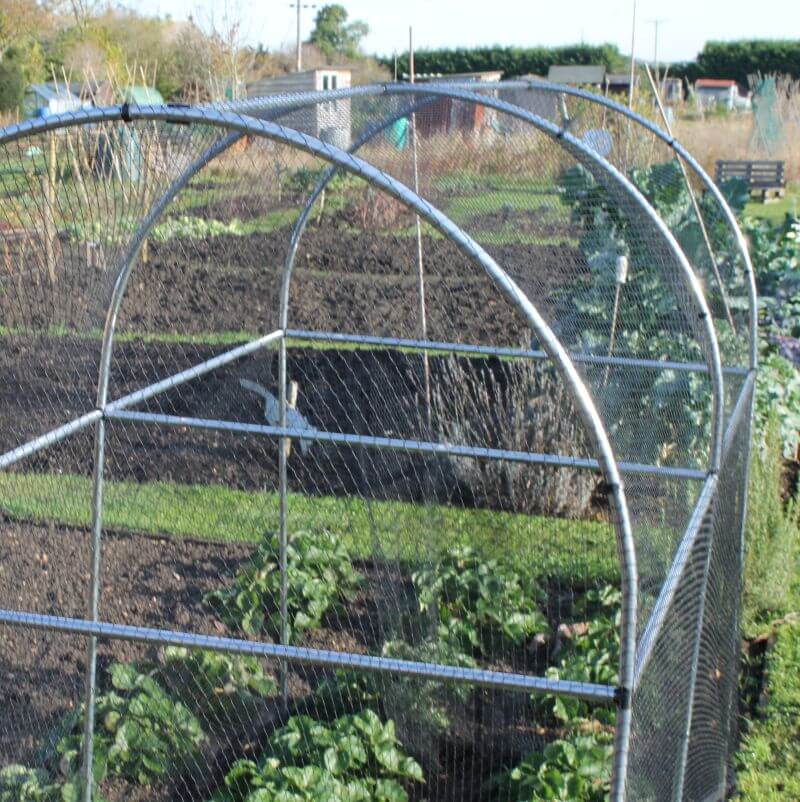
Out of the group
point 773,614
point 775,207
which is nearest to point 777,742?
point 773,614

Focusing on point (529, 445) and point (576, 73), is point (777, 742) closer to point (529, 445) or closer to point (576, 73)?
point (529, 445)

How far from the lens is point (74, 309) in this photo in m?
3.58

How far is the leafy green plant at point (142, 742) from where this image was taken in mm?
3111

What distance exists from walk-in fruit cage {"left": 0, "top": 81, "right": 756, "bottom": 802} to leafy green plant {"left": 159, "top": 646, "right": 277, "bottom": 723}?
1 centimetres

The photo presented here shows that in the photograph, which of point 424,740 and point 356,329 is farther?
point 356,329

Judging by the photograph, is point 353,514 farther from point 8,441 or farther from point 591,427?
point 591,427

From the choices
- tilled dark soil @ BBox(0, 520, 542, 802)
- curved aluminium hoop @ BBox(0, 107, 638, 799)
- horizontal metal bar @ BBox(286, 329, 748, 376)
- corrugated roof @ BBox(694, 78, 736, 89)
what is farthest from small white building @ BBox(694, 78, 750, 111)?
curved aluminium hoop @ BBox(0, 107, 638, 799)

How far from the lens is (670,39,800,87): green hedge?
4066 cm

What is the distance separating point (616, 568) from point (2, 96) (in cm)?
1786

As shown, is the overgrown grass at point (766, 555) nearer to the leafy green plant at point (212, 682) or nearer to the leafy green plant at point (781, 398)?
the leafy green plant at point (781, 398)

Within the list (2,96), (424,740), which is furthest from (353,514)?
(2,96)

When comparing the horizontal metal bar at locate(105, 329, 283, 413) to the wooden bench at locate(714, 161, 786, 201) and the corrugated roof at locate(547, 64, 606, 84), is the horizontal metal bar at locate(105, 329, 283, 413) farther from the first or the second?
the corrugated roof at locate(547, 64, 606, 84)

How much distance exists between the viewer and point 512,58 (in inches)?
1788

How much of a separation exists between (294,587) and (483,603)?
73 cm
